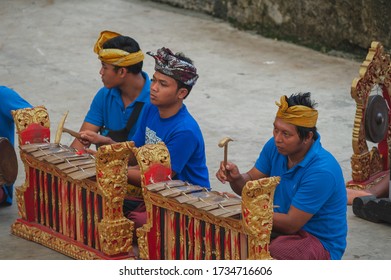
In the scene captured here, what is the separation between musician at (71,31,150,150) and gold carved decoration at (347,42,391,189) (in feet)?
5.40

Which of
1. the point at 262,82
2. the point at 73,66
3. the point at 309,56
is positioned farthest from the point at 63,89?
the point at 309,56

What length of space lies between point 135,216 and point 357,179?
216cm

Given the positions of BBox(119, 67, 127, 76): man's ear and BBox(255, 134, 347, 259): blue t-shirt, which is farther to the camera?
BBox(119, 67, 127, 76): man's ear

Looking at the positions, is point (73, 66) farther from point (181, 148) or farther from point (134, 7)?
point (181, 148)

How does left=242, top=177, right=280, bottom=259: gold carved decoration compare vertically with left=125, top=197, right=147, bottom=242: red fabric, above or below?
above

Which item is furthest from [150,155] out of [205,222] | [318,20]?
[318,20]

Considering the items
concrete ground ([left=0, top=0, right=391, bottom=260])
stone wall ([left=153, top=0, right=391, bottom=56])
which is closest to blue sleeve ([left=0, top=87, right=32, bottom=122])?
concrete ground ([left=0, top=0, right=391, bottom=260])

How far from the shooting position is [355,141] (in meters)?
8.64

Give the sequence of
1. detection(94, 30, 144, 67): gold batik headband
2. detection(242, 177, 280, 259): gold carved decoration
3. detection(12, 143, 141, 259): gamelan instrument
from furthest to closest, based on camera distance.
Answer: detection(94, 30, 144, 67): gold batik headband, detection(12, 143, 141, 259): gamelan instrument, detection(242, 177, 280, 259): gold carved decoration

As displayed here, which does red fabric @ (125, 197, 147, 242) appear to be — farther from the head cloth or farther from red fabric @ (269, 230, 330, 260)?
red fabric @ (269, 230, 330, 260)

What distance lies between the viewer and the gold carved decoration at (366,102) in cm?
858

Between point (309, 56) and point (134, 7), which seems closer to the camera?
point (309, 56)

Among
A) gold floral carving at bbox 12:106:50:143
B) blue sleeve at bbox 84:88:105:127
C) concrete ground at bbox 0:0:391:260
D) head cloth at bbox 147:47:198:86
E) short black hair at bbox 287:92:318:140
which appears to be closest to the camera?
short black hair at bbox 287:92:318:140

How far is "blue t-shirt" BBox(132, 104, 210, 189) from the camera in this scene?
716cm
